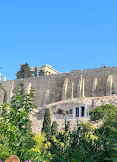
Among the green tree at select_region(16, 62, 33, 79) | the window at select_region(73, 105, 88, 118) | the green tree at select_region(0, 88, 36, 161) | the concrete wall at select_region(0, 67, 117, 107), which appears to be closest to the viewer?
the green tree at select_region(0, 88, 36, 161)

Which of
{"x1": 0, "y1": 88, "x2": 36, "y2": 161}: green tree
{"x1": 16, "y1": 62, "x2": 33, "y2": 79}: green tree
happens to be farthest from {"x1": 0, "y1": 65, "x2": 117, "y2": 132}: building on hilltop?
{"x1": 0, "y1": 88, "x2": 36, "y2": 161}: green tree

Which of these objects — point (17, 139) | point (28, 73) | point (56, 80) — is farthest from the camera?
point (28, 73)

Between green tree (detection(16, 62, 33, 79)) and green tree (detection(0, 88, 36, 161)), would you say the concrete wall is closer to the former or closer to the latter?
green tree (detection(16, 62, 33, 79))

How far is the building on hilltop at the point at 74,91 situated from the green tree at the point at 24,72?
568 centimetres

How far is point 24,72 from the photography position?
205ft

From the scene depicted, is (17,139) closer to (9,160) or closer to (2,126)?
(2,126)

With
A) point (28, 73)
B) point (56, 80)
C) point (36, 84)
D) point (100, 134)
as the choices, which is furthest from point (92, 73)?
point (100, 134)

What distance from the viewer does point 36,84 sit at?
176 feet

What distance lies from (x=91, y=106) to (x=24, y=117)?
32732 mm

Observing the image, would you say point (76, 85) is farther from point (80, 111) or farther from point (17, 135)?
point (17, 135)

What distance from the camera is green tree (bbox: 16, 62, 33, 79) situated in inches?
2460

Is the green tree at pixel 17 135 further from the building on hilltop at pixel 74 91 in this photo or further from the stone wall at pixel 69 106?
the stone wall at pixel 69 106

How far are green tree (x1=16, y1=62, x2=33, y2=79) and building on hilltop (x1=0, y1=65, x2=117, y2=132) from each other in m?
5.68

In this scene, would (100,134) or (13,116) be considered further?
(100,134)
